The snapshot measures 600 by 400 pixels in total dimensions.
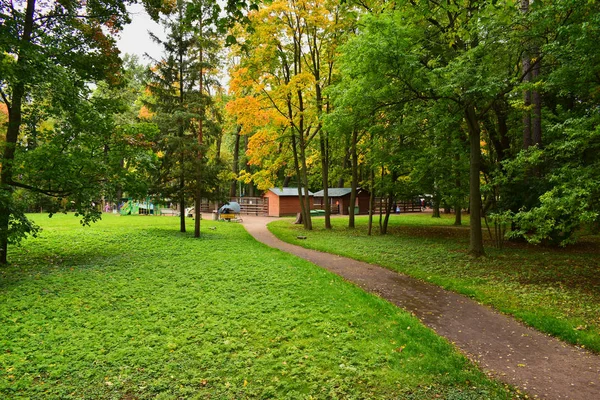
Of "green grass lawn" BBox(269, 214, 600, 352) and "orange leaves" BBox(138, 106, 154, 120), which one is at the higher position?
"orange leaves" BBox(138, 106, 154, 120)

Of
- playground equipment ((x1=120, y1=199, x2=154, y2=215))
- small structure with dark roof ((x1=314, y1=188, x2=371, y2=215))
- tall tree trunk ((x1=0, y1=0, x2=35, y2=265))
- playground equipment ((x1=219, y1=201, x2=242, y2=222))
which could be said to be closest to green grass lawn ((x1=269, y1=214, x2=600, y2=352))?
tall tree trunk ((x1=0, y1=0, x2=35, y2=265))

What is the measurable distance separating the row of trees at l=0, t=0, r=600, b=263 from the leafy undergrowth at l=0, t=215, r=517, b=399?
99.0 inches

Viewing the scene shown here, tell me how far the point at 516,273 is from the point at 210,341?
7.72 metres

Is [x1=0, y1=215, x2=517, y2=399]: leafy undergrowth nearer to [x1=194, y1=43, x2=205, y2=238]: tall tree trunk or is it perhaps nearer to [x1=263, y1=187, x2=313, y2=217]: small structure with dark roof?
[x1=194, y1=43, x2=205, y2=238]: tall tree trunk

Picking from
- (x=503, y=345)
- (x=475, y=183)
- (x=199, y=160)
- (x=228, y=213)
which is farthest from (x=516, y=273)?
(x=228, y=213)

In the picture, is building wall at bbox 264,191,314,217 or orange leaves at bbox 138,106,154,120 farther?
building wall at bbox 264,191,314,217

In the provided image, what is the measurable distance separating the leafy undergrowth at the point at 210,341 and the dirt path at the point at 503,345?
14.4 inches

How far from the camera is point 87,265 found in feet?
27.6

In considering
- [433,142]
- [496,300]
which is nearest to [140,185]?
[496,300]

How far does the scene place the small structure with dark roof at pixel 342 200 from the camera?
3475cm

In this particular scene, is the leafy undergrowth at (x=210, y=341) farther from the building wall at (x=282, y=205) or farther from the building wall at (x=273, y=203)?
the building wall at (x=273, y=203)

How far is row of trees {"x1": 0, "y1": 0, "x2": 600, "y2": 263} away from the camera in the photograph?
6578 mm

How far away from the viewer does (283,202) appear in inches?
1282

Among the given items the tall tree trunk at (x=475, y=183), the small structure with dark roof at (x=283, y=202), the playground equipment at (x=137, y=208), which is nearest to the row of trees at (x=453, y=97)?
the tall tree trunk at (x=475, y=183)
